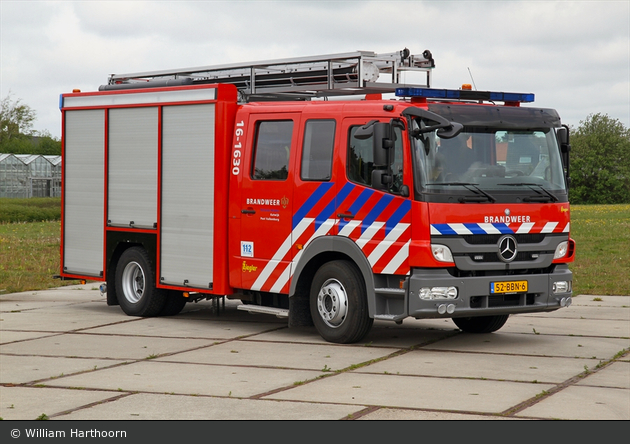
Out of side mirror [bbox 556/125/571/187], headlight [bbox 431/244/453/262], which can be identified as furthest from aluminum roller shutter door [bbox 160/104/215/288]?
side mirror [bbox 556/125/571/187]

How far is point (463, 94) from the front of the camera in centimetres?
1116

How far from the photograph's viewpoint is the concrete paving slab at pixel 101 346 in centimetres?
1038

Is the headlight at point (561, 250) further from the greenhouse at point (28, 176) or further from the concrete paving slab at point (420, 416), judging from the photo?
the greenhouse at point (28, 176)

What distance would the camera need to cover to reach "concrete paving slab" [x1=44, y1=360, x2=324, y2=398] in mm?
8305

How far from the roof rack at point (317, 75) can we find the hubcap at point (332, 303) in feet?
8.07

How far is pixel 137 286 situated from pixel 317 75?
13.0 feet

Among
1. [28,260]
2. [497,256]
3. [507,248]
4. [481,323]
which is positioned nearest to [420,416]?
[497,256]

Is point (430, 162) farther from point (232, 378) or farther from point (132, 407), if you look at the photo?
point (132, 407)

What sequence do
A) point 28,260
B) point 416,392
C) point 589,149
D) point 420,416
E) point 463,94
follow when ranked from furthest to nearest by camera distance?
point 589,149, point 28,260, point 463,94, point 416,392, point 420,416

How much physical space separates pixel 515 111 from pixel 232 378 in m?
4.44

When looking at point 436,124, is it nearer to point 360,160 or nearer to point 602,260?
point 360,160

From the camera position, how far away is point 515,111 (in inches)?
429
